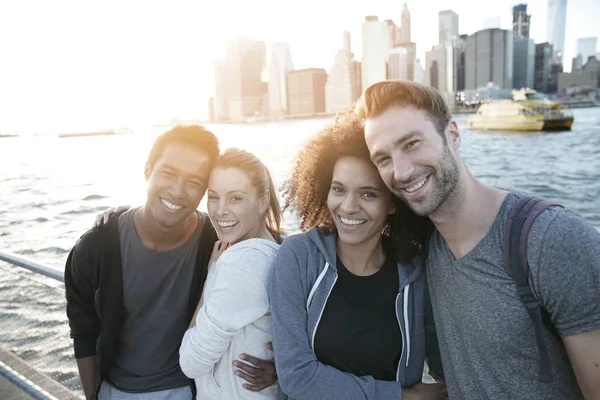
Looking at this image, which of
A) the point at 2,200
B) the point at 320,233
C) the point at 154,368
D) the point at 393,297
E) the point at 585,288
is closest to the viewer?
the point at 585,288

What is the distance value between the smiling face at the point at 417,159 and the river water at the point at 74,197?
607 millimetres

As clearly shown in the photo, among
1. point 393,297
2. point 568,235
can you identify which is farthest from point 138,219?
point 568,235

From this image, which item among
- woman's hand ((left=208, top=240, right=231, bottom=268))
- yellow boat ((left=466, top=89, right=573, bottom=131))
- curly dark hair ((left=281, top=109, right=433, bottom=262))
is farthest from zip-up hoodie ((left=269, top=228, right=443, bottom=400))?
yellow boat ((left=466, top=89, right=573, bottom=131))

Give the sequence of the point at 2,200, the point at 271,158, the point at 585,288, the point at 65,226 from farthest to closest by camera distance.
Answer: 1. the point at 271,158
2. the point at 2,200
3. the point at 65,226
4. the point at 585,288

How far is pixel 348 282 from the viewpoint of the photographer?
2.33 metres

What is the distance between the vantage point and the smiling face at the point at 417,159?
6.81 feet

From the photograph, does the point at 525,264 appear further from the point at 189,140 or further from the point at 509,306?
the point at 189,140

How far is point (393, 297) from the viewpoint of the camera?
2.28 metres

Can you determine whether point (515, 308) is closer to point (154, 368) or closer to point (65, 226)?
point (154, 368)

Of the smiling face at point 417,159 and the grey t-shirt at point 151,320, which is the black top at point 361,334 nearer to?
the smiling face at point 417,159

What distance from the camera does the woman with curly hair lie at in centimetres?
212

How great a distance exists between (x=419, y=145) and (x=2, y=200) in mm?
34028

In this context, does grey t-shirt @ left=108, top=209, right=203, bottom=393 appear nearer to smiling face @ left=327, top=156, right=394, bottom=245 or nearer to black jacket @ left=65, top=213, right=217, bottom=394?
black jacket @ left=65, top=213, right=217, bottom=394

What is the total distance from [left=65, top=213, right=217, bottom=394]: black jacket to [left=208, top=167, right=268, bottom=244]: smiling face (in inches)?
14.9
